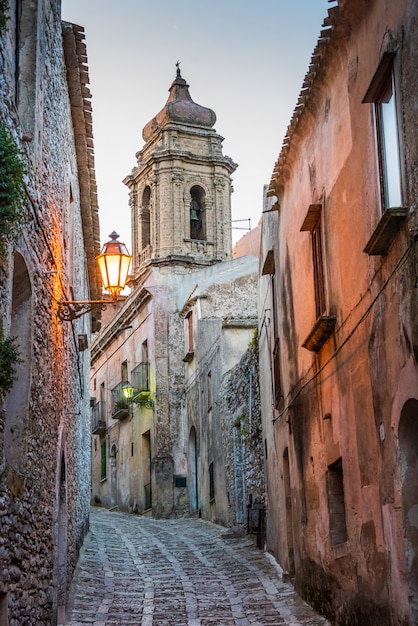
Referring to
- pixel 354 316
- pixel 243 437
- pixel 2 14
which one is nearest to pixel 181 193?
pixel 243 437

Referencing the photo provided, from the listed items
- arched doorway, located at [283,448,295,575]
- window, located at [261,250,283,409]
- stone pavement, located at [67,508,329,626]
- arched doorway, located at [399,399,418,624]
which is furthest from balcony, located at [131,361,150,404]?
arched doorway, located at [399,399,418,624]

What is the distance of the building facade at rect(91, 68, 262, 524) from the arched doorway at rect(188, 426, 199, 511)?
3 cm

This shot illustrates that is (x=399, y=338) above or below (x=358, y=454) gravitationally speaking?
above

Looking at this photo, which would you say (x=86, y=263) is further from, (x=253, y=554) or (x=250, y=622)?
(x=250, y=622)

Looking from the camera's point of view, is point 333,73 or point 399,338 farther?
point 333,73

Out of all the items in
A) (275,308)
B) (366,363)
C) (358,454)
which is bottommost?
(358,454)

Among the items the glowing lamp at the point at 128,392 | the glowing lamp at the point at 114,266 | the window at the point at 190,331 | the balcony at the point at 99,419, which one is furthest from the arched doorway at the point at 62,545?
the balcony at the point at 99,419

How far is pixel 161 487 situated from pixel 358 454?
20974mm

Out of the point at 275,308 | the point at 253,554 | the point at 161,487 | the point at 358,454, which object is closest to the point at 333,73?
the point at 358,454

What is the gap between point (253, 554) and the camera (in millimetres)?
15664

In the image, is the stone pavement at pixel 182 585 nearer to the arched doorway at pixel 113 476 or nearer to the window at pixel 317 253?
the window at pixel 317 253

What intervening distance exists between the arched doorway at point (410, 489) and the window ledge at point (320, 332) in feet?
8.69

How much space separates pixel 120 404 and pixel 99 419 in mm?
4717

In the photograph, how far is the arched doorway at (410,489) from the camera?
6742 mm
